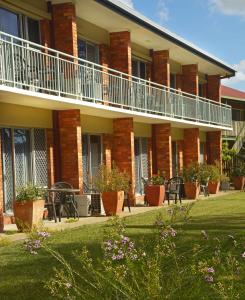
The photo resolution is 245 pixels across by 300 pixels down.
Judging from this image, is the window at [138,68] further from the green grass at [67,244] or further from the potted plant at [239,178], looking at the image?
the green grass at [67,244]

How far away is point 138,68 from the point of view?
2300cm

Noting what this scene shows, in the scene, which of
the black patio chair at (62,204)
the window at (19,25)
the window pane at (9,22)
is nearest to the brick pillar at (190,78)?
the window at (19,25)

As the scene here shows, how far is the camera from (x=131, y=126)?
63.8 ft

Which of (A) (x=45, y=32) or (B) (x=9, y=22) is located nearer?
(B) (x=9, y=22)

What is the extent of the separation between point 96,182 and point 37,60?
398cm

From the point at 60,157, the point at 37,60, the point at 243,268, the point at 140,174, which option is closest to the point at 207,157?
the point at 140,174

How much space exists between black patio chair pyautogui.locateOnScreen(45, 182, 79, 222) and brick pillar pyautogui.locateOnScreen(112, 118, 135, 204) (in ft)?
14.4

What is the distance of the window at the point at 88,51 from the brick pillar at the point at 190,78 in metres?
9.07

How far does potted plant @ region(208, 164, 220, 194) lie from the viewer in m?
23.7

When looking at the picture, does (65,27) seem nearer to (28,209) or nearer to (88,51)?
(88,51)

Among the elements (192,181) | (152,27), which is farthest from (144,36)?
(192,181)

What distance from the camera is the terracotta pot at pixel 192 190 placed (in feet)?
71.6

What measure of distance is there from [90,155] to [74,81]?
4.25 metres

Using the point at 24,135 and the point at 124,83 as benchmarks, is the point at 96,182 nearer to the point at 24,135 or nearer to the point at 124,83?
the point at 24,135
